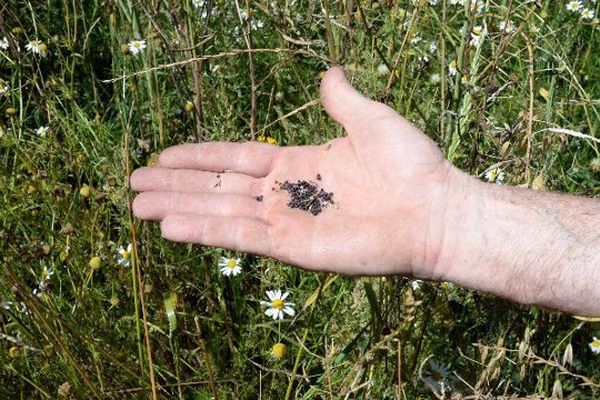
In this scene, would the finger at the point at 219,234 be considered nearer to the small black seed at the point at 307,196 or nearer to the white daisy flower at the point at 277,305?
the small black seed at the point at 307,196

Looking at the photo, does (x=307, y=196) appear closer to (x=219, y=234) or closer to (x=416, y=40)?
(x=219, y=234)

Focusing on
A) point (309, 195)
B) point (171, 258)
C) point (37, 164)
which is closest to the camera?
point (309, 195)

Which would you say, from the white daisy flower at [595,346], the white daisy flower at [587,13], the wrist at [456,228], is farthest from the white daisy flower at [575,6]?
the wrist at [456,228]

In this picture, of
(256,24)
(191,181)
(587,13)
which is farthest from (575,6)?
(191,181)

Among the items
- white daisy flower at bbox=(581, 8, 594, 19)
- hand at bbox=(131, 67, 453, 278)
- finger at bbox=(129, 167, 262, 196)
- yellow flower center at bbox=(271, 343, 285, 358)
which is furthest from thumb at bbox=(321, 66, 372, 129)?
white daisy flower at bbox=(581, 8, 594, 19)

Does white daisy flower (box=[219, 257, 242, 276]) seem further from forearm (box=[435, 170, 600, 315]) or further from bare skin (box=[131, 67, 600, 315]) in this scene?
forearm (box=[435, 170, 600, 315])

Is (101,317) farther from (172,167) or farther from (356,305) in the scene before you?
(356,305)

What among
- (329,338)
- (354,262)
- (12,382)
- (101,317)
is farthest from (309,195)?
(12,382)
